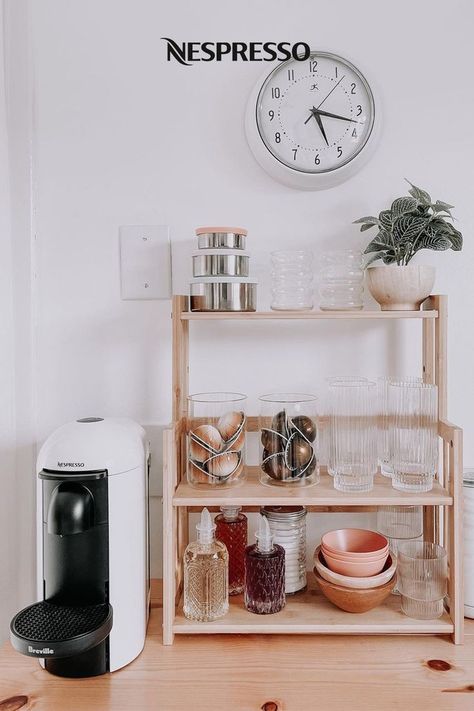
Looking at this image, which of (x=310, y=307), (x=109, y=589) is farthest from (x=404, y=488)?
(x=109, y=589)

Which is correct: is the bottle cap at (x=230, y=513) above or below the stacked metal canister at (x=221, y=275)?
below

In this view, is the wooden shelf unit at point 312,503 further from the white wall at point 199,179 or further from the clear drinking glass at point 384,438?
the white wall at point 199,179

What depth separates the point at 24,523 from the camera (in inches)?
51.7

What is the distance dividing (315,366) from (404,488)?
34 cm

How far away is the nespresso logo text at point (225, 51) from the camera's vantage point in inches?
50.5

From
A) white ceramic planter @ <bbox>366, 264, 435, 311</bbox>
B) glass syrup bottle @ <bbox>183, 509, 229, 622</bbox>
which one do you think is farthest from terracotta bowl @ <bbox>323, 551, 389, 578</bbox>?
white ceramic planter @ <bbox>366, 264, 435, 311</bbox>

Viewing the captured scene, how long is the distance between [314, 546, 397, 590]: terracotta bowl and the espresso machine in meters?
0.33

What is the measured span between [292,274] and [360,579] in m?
0.59

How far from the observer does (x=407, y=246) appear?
1161 millimetres

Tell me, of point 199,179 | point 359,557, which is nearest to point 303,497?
point 359,557

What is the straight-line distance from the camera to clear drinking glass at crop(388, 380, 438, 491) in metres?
1.10

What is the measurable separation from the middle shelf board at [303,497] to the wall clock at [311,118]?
0.64m

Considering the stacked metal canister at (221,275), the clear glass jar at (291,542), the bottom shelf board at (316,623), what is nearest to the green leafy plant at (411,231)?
the stacked metal canister at (221,275)

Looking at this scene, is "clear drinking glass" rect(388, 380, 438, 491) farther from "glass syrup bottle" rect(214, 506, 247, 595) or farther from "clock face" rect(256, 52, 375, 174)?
"clock face" rect(256, 52, 375, 174)
